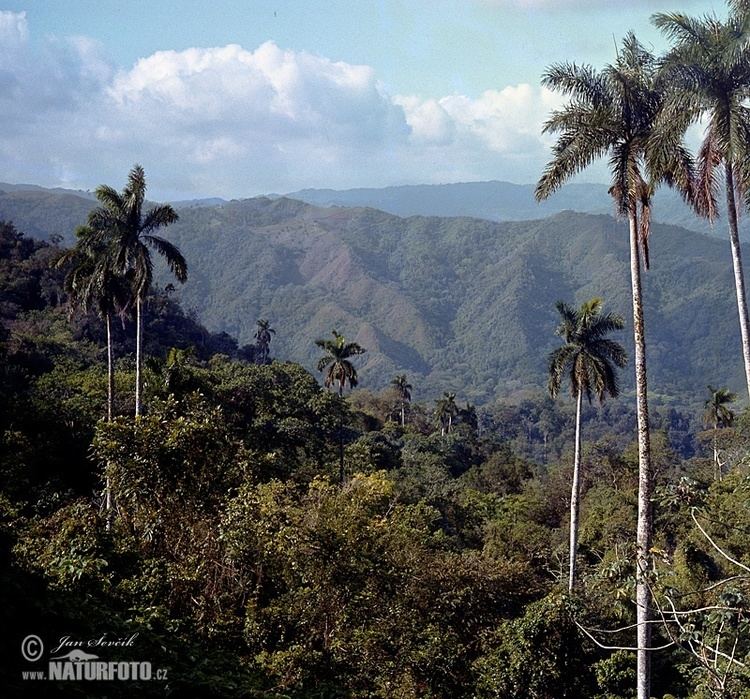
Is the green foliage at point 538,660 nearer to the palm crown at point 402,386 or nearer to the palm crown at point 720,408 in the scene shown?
the palm crown at point 720,408

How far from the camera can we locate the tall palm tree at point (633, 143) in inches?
522

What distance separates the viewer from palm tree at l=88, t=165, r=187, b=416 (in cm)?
2469

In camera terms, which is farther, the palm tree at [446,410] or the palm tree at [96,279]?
the palm tree at [446,410]

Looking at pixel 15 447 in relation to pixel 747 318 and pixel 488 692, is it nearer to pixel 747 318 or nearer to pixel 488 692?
pixel 488 692

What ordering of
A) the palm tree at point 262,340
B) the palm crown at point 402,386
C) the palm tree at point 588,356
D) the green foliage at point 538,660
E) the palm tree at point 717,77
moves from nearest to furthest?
1. the palm tree at point 717,77
2. the green foliage at point 538,660
3. the palm tree at point 588,356
4. the palm crown at point 402,386
5. the palm tree at point 262,340

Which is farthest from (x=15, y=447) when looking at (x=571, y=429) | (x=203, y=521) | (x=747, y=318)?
(x=571, y=429)

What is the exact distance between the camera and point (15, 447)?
25156mm

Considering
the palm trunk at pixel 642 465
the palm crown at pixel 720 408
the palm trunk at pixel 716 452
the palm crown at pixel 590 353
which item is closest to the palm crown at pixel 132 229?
the palm crown at pixel 590 353

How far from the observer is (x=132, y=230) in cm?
2484

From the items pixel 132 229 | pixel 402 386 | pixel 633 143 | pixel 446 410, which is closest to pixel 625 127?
pixel 633 143

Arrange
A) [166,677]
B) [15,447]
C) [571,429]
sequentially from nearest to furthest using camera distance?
[166,677]
[15,447]
[571,429]

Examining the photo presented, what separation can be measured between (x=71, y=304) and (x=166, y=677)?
1056 inches

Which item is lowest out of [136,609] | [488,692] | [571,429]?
[571,429]

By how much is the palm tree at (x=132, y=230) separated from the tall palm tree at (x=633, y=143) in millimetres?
15853
